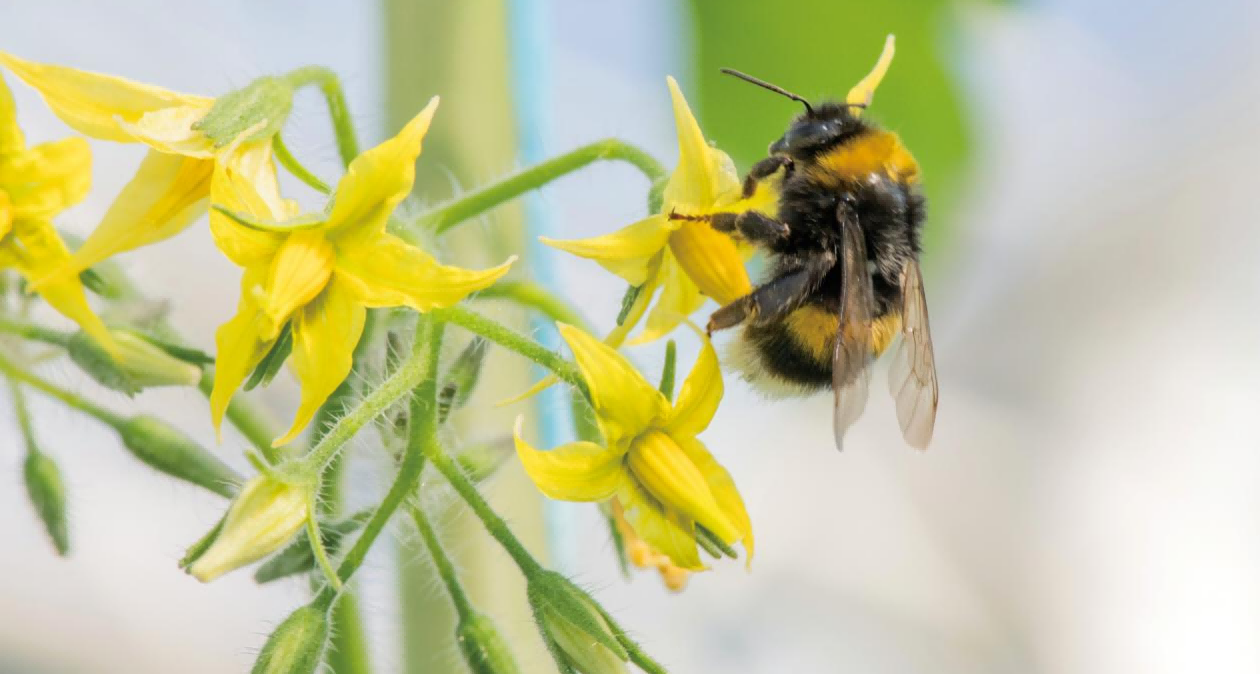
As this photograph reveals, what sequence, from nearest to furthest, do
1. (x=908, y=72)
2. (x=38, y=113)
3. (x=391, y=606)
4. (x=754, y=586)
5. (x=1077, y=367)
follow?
(x=391, y=606)
(x=38, y=113)
(x=908, y=72)
(x=754, y=586)
(x=1077, y=367)

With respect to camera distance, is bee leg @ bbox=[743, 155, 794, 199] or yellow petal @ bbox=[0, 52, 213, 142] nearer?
yellow petal @ bbox=[0, 52, 213, 142]

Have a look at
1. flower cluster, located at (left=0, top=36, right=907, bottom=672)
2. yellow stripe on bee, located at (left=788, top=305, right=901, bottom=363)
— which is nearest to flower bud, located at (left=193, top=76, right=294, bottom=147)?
flower cluster, located at (left=0, top=36, right=907, bottom=672)

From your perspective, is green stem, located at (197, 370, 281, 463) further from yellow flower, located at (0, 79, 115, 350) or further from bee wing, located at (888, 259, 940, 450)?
bee wing, located at (888, 259, 940, 450)

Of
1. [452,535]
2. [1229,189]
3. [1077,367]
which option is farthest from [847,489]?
[452,535]

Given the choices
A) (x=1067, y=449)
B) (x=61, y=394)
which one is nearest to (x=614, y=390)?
(x=61, y=394)

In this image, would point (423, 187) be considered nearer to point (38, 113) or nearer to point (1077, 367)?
point (38, 113)

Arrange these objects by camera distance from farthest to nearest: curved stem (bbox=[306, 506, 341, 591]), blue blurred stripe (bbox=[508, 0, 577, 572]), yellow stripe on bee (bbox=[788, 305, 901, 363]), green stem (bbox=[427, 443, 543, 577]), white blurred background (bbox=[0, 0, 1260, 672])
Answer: white blurred background (bbox=[0, 0, 1260, 672])
blue blurred stripe (bbox=[508, 0, 577, 572])
yellow stripe on bee (bbox=[788, 305, 901, 363])
green stem (bbox=[427, 443, 543, 577])
curved stem (bbox=[306, 506, 341, 591])
